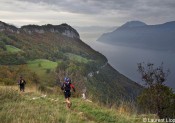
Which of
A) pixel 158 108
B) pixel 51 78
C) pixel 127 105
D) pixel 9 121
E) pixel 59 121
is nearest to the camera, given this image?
pixel 9 121

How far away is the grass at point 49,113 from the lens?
29.8 ft

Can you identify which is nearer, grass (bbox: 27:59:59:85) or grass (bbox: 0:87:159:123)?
grass (bbox: 0:87:159:123)

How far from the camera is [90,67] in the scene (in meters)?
196

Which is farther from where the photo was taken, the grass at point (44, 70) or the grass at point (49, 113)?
the grass at point (44, 70)

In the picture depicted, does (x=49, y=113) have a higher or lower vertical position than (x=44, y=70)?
higher

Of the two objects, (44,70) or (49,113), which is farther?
(44,70)

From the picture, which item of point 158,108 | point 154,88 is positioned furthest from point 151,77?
point 158,108

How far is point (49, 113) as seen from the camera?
10.5m

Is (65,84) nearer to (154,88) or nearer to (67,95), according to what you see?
(67,95)

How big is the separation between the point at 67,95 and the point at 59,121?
7.18 metres

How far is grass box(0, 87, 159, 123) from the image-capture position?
9094 mm

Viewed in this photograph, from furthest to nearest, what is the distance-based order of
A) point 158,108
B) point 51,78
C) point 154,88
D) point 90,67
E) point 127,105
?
point 90,67 → point 51,78 → point 154,88 → point 158,108 → point 127,105

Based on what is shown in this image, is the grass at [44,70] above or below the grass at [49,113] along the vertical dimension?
below

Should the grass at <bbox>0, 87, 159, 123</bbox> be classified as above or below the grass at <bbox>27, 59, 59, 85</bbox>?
above
